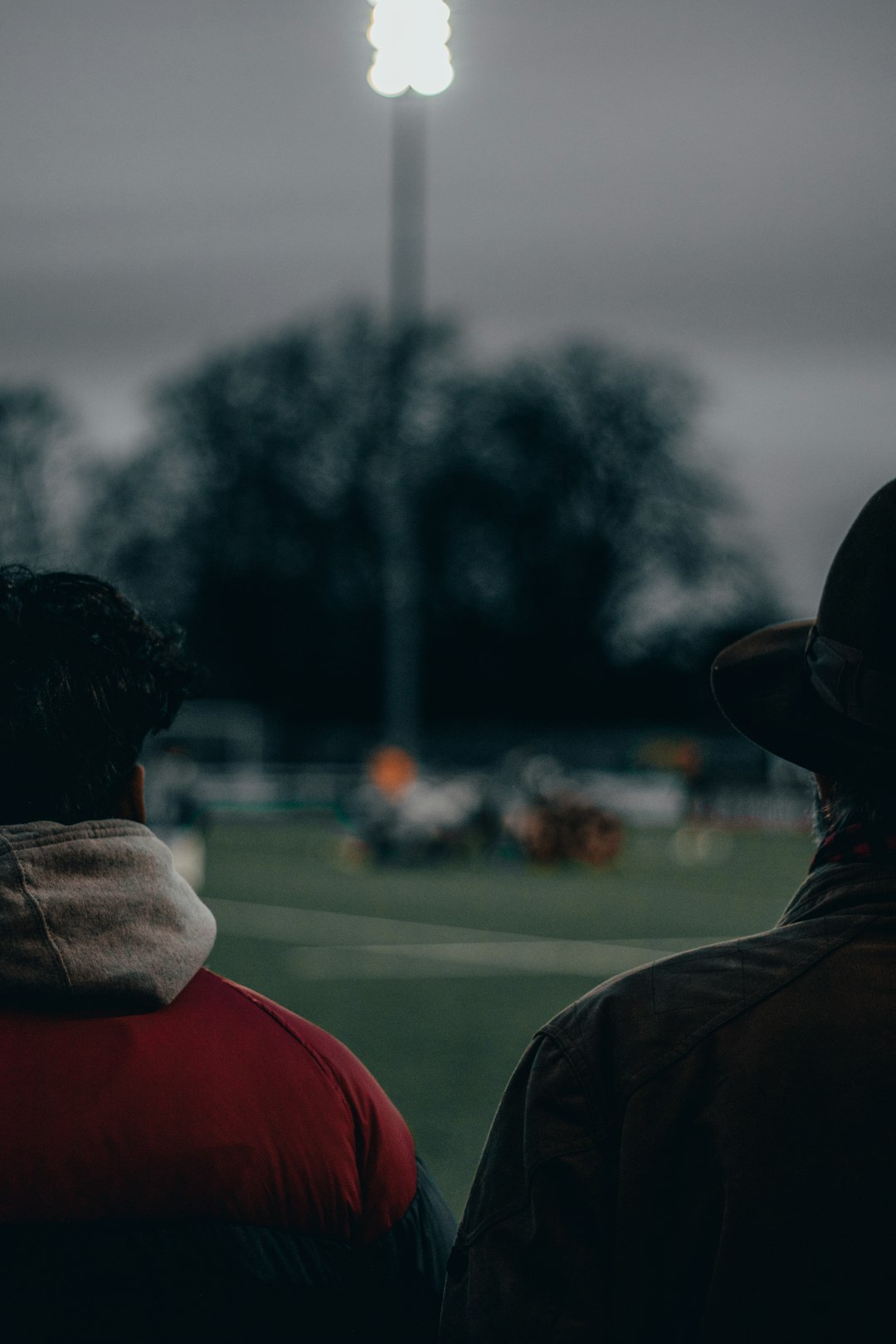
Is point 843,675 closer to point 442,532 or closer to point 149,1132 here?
point 149,1132

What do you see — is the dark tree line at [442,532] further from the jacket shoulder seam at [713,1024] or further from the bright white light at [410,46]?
the jacket shoulder seam at [713,1024]

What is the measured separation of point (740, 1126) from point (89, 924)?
669 millimetres

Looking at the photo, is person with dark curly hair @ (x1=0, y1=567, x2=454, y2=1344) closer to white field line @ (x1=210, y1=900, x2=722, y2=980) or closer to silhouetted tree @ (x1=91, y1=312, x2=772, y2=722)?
white field line @ (x1=210, y1=900, x2=722, y2=980)

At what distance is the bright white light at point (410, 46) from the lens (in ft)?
75.1

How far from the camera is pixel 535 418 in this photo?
54.9 metres

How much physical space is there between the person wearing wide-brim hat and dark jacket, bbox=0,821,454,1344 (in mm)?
203

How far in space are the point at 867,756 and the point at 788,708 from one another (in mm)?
103

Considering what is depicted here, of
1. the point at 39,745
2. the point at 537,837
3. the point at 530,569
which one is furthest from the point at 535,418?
the point at 39,745

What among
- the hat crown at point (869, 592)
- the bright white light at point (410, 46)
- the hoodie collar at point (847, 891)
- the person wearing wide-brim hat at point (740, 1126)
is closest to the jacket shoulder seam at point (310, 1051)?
the person wearing wide-brim hat at point (740, 1126)

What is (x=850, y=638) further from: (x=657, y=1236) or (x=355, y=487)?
(x=355, y=487)

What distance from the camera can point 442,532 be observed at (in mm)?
54688

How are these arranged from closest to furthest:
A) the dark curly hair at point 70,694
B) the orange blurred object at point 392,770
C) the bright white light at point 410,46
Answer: the dark curly hair at point 70,694
the bright white light at point 410,46
the orange blurred object at point 392,770

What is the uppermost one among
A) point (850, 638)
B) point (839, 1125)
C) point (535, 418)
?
point (535, 418)

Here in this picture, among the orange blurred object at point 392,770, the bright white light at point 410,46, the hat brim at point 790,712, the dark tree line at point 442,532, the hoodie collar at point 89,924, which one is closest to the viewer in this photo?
the hat brim at point 790,712
